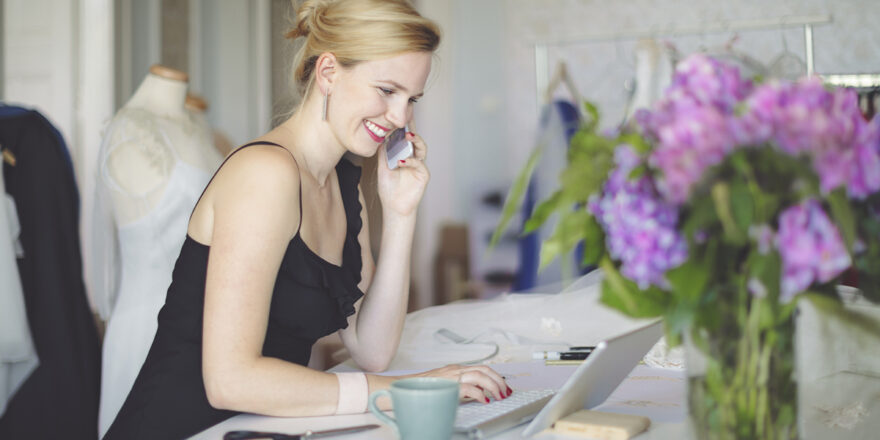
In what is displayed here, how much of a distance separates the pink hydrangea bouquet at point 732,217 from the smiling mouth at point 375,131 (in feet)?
2.55

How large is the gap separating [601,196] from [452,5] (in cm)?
415

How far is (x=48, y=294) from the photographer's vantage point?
2271mm

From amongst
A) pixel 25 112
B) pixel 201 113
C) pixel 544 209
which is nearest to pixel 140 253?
pixel 25 112

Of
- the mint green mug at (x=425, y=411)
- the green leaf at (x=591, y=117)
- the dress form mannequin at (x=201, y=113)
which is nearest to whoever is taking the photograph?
the green leaf at (x=591, y=117)

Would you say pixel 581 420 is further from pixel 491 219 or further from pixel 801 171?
pixel 491 219

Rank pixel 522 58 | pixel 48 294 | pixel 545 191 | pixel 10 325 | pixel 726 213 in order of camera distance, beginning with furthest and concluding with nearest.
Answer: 1. pixel 522 58
2. pixel 545 191
3. pixel 48 294
4. pixel 10 325
5. pixel 726 213

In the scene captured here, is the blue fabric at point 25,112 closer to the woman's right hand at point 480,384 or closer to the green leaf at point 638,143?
the woman's right hand at point 480,384

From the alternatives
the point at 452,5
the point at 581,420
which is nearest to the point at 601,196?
the point at 581,420

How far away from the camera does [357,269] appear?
5.00 ft

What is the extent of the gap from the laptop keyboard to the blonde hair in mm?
632

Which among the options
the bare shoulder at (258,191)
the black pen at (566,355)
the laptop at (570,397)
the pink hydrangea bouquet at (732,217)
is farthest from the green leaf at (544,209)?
the black pen at (566,355)

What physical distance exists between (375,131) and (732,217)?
3.03ft

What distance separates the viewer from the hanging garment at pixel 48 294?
88.7 inches

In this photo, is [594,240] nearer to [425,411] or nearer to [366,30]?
[425,411]
